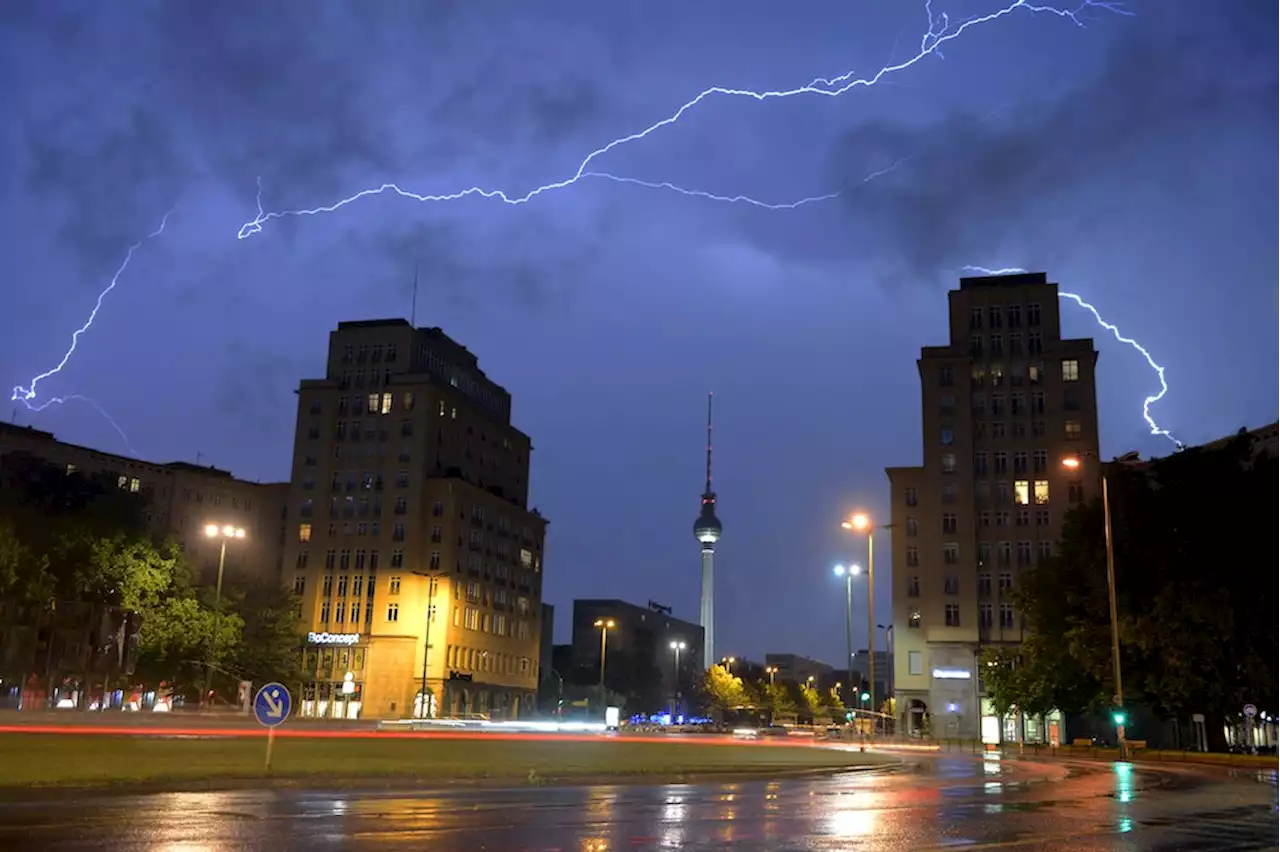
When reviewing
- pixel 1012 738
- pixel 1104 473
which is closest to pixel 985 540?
pixel 1012 738

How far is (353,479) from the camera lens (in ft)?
400

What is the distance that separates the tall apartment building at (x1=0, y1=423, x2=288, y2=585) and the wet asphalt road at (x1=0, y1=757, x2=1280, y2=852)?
349 ft

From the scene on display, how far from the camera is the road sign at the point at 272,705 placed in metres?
23.5

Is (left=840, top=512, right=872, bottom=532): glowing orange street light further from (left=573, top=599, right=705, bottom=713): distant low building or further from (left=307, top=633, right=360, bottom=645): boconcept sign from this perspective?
(left=573, top=599, right=705, bottom=713): distant low building

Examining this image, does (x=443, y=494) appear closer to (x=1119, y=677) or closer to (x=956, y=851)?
(x=1119, y=677)

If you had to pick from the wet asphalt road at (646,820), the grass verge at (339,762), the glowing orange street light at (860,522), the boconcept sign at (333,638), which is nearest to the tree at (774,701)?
the boconcept sign at (333,638)

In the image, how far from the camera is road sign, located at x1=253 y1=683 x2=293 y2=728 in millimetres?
23469

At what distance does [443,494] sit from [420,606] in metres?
12.2

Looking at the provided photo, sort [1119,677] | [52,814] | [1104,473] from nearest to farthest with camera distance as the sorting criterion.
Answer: [52,814] → [1119,677] → [1104,473]

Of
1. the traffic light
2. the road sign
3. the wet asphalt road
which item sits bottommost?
the wet asphalt road

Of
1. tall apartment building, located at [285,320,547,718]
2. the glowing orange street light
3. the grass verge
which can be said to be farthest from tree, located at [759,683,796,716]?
the grass verge

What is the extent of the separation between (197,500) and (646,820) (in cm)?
12638

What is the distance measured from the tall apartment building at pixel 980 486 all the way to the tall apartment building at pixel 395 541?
1812 inches

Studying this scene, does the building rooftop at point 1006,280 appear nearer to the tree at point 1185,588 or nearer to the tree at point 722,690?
the tree at point 1185,588
